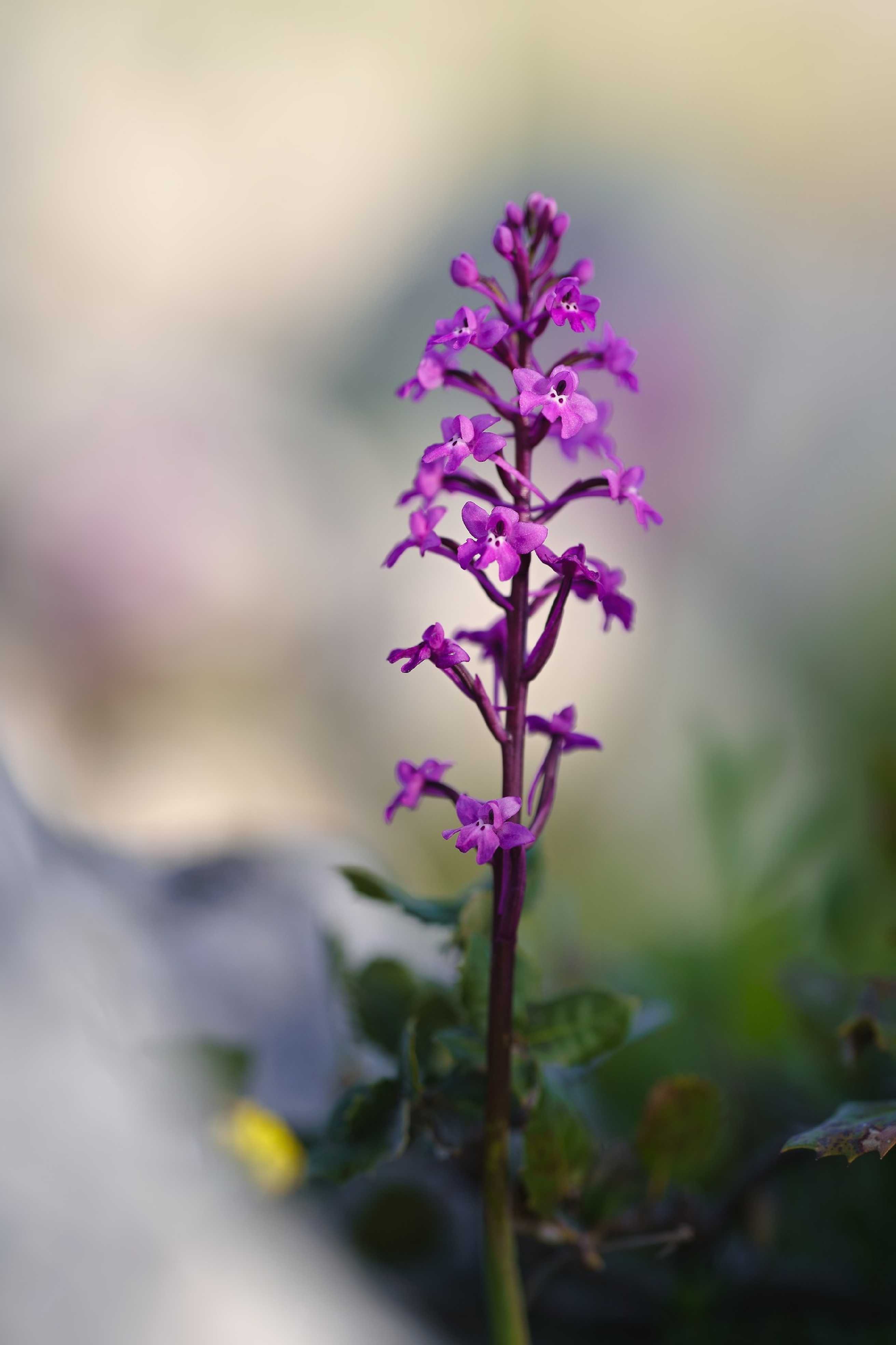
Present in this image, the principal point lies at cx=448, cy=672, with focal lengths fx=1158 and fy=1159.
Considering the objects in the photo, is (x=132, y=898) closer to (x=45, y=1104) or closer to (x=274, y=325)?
(x=45, y=1104)

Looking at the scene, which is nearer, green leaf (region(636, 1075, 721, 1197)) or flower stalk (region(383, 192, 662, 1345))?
flower stalk (region(383, 192, 662, 1345))

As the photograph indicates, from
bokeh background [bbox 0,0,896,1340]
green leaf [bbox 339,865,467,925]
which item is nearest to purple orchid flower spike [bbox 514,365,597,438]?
green leaf [bbox 339,865,467,925]

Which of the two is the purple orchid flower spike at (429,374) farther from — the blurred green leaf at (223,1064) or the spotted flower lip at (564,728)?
the blurred green leaf at (223,1064)

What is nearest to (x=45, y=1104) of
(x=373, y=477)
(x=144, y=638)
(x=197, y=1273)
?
(x=197, y=1273)

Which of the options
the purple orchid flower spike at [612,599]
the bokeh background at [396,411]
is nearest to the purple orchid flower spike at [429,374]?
the purple orchid flower spike at [612,599]

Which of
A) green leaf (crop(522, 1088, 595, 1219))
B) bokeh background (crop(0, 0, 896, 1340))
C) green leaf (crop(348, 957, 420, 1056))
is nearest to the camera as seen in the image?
green leaf (crop(522, 1088, 595, 1219))

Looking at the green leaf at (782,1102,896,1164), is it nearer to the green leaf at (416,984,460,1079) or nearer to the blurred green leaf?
the green leaf at (416,984,460,1079)

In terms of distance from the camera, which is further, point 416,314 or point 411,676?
point 416,314
